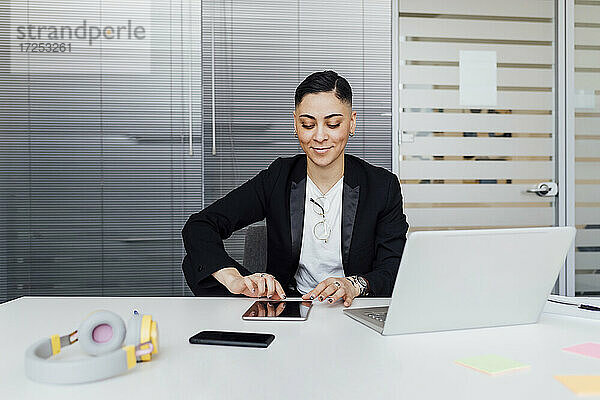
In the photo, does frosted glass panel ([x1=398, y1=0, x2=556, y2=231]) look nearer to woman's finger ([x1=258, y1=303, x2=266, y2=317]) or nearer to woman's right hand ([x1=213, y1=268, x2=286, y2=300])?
woman's right hand ([x1=213, y1=268, x2=286, y2=300])

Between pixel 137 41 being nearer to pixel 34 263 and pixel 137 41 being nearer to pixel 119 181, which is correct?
pixel 119 181

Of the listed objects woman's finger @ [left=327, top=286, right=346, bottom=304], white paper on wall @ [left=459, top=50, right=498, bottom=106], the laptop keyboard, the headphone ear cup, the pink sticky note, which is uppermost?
white paper on wall @ [left=459, top=50, right=498, bottom=106]

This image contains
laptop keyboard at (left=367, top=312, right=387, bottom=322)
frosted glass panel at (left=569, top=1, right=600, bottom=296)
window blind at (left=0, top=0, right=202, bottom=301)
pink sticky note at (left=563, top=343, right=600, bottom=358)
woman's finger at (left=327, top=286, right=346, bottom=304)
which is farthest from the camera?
frosted glass panel at (left=569, top=1, right=600, bottom=296)

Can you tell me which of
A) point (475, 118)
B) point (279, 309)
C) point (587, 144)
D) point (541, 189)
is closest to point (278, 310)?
point (279, 309)

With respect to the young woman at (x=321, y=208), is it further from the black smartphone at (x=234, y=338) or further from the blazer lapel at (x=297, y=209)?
the black smartphone at (x=234, y=338)

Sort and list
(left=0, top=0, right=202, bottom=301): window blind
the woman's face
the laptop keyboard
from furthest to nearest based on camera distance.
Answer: (left=0, top=0, right=202, bottom=301): window blind, the woman's face, the laptop keyboard

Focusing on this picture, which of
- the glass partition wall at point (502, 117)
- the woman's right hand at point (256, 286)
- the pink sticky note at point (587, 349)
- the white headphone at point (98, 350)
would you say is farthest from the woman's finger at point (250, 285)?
the glass partition wall at point (502, 117)

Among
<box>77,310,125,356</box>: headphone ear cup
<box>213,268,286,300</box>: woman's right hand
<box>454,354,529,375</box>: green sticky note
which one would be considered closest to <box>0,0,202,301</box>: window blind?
<box>213,268,286,300</box>: woman's right hand

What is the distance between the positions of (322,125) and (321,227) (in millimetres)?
383

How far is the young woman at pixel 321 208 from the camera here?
2219 mm

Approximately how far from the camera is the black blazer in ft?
7.34

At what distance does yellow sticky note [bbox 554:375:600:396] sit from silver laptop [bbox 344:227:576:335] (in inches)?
12.2

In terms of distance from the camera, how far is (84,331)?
106cm

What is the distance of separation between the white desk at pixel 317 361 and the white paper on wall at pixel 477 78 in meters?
2.38
